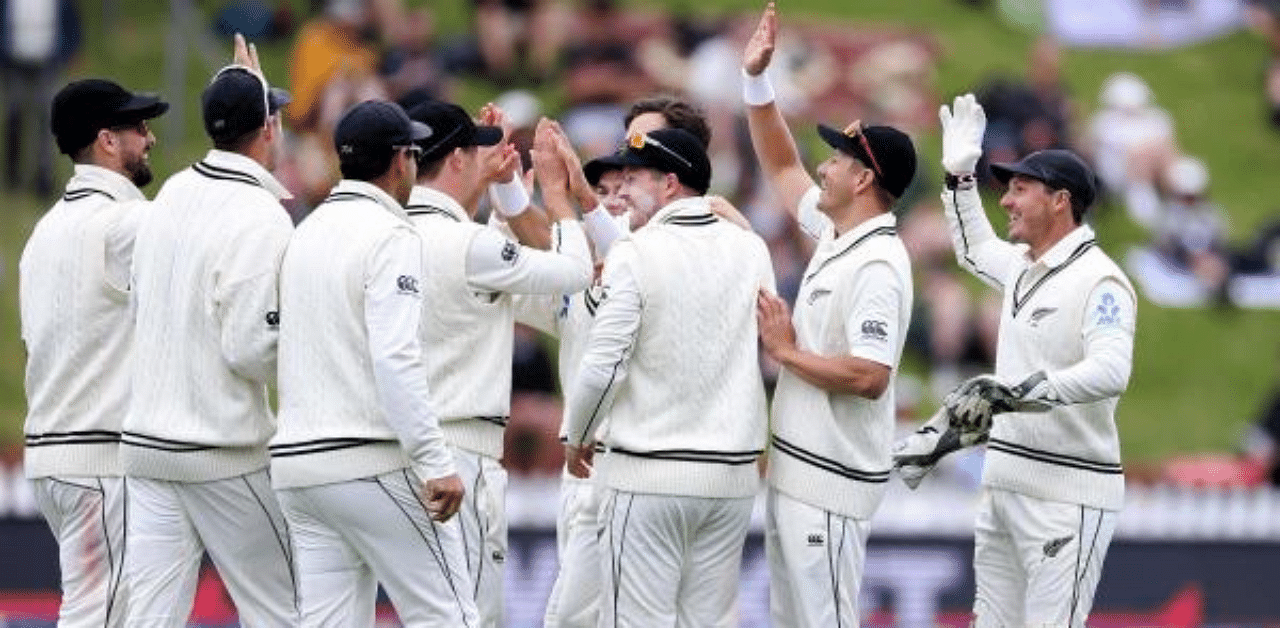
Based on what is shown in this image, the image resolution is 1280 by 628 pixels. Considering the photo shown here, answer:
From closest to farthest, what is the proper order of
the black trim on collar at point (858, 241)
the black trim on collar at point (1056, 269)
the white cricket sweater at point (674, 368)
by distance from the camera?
1. the white cricket sweater at point (674, 368)
2. the black trim on collar at point (858, 241)
3. the black trim on collar at point (1056, 269)

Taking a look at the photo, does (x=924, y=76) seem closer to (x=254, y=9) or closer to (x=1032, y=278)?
(x=254, y=9)

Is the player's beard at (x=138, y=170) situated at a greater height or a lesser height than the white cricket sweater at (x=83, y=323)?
greater

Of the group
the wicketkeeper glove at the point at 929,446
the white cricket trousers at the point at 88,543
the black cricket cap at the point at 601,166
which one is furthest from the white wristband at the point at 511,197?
the white cricket trousers at the point at 88,543

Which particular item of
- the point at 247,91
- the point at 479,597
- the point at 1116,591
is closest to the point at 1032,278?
the point at 479,597

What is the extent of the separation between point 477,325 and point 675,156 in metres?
0.87

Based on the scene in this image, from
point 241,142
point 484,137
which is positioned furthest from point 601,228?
point 241,142

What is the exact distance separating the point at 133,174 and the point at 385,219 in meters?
1.42

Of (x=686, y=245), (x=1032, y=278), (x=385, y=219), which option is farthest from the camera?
(x=1032, y=278)

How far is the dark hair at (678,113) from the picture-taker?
31.7 ft

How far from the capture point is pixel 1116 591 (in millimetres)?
14312

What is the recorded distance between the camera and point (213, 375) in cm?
852

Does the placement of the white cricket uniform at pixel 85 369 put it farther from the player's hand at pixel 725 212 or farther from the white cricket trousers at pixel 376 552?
the player's hand at pixel 725 212

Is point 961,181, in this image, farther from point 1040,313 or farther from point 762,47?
point 762,47

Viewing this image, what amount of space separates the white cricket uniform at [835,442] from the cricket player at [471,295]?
804 mm
